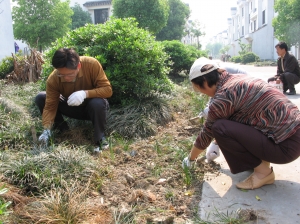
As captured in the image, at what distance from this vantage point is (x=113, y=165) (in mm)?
3010

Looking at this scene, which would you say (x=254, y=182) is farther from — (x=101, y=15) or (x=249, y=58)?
(x=249, y=58)

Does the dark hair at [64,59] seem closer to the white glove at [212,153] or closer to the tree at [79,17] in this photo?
the white glove at [212,153]

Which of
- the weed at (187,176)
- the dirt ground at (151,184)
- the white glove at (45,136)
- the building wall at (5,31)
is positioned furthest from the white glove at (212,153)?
the building wall at (5,31)

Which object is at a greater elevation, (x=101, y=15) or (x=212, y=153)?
(x=101, y=15)

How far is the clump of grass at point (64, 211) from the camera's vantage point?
1948 millimetres

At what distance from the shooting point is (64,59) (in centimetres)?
301

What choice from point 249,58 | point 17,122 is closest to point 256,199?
point 17,122

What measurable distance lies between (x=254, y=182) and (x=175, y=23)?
27.3 meters

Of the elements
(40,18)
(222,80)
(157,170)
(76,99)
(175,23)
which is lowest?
(157,170)

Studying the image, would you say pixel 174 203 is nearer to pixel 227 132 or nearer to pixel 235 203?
pixel 235 203

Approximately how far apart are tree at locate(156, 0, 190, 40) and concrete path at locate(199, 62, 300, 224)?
25.7 m

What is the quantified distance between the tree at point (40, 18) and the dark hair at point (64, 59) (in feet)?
49.2

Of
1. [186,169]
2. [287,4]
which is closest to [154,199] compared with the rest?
[186,169]

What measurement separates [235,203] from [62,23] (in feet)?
56.2
